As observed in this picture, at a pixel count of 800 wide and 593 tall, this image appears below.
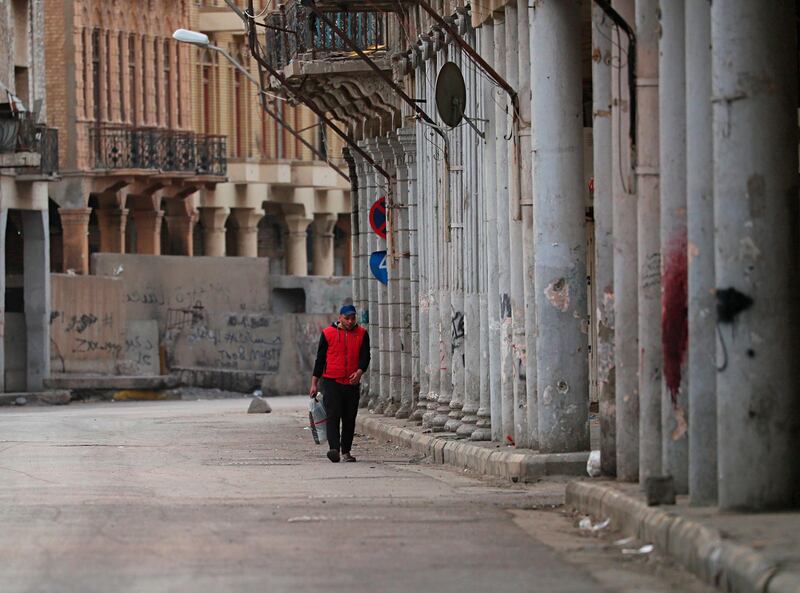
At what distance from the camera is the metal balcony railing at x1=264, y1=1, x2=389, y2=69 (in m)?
30.1

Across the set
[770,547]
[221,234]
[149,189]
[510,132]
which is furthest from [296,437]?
[221,234]

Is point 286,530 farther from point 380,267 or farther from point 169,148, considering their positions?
point 169,148

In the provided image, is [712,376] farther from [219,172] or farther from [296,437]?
[219,172]

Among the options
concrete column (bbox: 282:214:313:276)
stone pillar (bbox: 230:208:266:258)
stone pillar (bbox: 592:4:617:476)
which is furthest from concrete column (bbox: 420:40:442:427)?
concrete column (bbox: 282:214:313:276)

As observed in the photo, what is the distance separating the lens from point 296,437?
2775 centimetres

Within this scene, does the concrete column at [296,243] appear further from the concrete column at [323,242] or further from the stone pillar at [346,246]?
the stone pillar at [346,246]

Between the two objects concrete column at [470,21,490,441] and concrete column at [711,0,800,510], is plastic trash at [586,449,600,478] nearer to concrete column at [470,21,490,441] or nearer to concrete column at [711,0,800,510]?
concrete column at [711,0,800,510]

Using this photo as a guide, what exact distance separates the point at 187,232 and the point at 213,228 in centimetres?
337

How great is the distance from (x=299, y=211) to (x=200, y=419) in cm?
4128

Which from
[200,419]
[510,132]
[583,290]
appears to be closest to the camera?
[583,290]

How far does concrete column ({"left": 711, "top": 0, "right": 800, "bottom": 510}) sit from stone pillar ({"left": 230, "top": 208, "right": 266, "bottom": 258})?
61.5 m

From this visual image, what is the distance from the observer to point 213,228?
238 feet

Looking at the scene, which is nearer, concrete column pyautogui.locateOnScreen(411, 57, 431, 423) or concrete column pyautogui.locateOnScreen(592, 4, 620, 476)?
concrete column pyautogui.locateOnScreen(592, 4, 620, 476)

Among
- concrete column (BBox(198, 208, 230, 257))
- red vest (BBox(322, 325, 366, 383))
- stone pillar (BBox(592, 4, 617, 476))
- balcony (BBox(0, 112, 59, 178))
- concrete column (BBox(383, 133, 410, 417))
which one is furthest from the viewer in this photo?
concrete column (BBox(198, 208, 230, 257))
